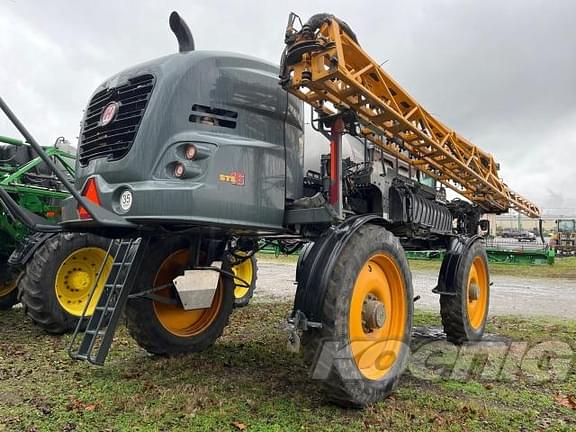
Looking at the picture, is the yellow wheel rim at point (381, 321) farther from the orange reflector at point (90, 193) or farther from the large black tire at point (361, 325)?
the orange reflector at point (90, 193)

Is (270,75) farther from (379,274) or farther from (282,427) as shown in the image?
(282,427)

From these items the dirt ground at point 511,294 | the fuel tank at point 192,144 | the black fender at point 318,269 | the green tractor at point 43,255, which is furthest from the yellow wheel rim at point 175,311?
the dirt ground at point 511,294

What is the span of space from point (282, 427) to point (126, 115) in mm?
2384

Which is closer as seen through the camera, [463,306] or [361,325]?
[361,325]

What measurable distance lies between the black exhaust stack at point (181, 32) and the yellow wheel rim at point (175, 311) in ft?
6.58

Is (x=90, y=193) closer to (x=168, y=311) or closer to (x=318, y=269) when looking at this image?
(x=318, y=269)

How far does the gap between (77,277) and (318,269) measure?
13.7ft

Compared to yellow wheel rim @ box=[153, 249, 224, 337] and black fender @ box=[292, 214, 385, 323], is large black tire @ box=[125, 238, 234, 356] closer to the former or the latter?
yellow wheel rim @ box=[153, 249, 224, 337]

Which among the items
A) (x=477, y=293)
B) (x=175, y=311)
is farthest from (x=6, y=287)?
(x=477, y=293)

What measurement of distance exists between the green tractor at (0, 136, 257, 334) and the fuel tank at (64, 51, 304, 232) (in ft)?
6.05

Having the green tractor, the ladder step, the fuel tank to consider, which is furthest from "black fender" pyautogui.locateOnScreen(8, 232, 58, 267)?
the fuel tank

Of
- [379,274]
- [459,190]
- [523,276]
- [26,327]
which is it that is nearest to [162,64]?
[379,274]

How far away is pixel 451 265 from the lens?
583cm

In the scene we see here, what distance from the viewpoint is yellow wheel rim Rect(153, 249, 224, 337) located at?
15.8 feet
